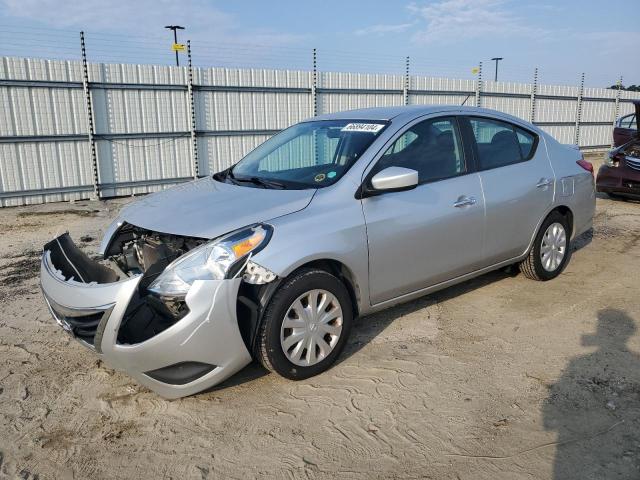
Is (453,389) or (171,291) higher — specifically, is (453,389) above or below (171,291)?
below

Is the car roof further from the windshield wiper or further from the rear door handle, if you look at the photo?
the windshield wiper

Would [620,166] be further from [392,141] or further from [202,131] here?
[202,131]

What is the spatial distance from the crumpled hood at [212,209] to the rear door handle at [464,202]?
121 centimetres

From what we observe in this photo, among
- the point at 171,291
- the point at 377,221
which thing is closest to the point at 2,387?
the point at 171,291

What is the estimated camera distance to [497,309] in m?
4.58

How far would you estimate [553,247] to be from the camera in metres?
5.14

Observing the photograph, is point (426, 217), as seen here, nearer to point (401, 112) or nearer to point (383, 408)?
point (401, 112)

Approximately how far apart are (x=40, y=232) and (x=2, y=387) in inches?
203

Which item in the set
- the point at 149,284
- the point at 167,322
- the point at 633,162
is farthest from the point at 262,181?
the point at 633,162

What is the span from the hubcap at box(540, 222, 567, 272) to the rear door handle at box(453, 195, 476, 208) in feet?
4.04

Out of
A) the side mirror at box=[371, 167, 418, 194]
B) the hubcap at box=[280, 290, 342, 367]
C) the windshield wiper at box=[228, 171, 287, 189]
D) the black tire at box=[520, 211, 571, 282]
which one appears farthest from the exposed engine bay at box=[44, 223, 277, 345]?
the black tire at box=[520, 211, 571, 282]

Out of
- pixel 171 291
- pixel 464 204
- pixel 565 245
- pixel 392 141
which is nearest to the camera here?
pixel 171 291

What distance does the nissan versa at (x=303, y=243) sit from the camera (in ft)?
9.66

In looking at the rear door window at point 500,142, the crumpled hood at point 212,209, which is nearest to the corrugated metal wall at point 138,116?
the crumpled hood at point 212,209
